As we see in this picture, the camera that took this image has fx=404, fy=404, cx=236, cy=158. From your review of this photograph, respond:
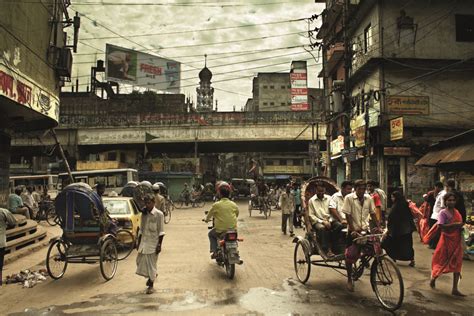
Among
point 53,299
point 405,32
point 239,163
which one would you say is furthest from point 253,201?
point 239,163

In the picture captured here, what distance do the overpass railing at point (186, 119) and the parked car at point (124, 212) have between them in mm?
26662

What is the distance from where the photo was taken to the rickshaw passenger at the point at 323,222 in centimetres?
703

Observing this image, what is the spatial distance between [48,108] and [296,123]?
88.5ft

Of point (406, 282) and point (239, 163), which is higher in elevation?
point (239, 163)

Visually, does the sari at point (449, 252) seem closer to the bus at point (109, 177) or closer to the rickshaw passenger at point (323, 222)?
the rickshaw passenger at point (323, 222)

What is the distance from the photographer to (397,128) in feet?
60.5

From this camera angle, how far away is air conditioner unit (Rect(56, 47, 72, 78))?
14.7 meters

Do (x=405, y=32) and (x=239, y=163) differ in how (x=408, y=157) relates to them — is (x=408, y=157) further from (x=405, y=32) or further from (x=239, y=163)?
(x=239, y=163)

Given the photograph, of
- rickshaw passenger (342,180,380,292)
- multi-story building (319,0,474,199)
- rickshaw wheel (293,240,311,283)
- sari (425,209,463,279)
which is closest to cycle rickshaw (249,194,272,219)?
multi-story building (319,0,474,199)

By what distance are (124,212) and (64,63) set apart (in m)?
6.67

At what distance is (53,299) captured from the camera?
663cm

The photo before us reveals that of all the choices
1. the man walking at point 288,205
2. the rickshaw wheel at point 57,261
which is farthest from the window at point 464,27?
the rickshaw wheel at point 57,261

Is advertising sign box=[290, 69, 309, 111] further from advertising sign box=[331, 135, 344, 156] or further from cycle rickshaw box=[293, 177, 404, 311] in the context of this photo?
cycle rickshaw box=[293, 177, 404, 311]

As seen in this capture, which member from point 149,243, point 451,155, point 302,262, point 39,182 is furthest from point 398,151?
point 39,182
